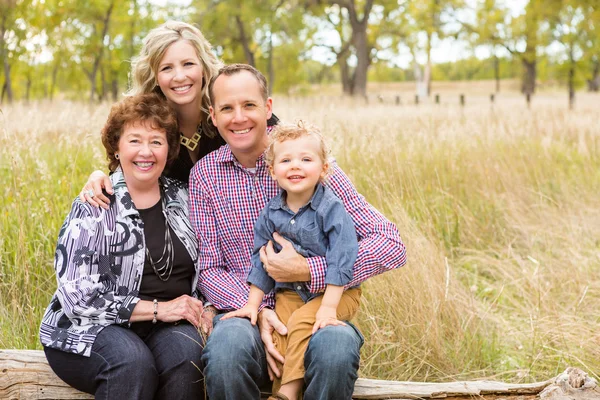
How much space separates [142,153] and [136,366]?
33.4 inches

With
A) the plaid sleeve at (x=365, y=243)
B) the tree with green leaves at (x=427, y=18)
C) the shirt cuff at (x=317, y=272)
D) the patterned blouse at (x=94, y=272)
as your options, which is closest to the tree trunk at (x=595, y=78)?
the tree with green leaves at (x=427, y=18)

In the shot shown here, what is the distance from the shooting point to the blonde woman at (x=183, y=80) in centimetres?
321

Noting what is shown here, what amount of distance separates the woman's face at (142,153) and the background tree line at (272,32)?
43.8 feet

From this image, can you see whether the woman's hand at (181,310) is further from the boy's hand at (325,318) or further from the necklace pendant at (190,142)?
the necklace pendant at (190,142)

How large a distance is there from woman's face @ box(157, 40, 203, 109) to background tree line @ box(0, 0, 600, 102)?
12806 mm

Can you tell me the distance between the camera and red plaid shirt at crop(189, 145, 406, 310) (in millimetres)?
2691

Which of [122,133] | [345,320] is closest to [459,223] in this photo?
[345,320]

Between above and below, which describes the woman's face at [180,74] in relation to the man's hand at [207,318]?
above

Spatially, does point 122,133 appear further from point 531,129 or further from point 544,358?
point 531,129

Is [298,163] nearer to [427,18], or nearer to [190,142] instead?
[190,142]

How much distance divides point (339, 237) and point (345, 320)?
359mm

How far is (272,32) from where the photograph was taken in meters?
26.1

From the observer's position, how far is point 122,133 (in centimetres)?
274

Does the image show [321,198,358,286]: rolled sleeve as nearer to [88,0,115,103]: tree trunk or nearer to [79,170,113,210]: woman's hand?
[79,170,113,210]: woman's hand
